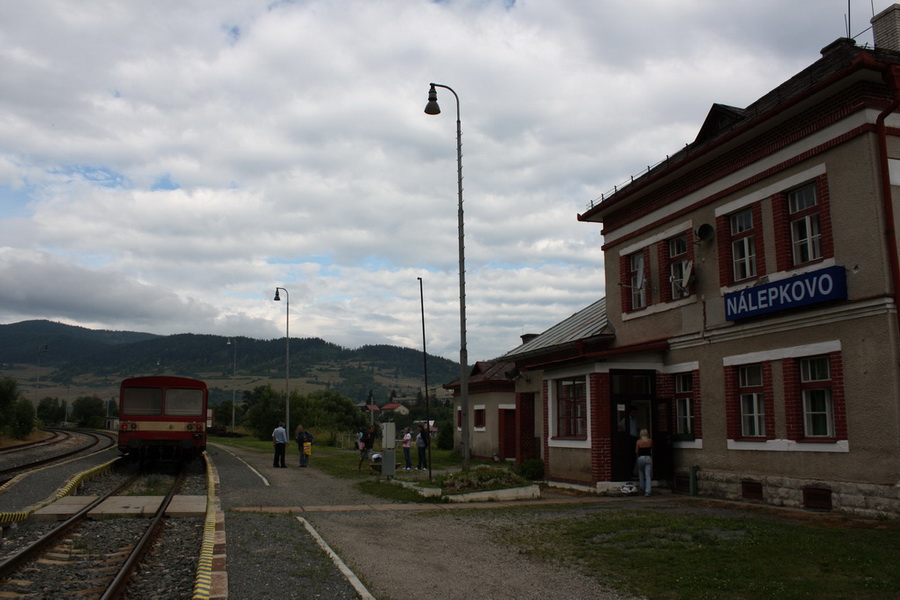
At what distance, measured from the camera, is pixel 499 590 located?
7.59 meters

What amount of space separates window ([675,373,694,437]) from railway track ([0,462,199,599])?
36.3 feet

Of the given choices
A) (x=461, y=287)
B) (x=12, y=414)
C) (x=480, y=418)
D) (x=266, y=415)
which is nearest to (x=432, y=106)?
(x=461, y=287)

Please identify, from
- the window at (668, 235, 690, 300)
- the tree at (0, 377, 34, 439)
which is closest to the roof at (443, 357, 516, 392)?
the window at (668, 235, 690, 300)

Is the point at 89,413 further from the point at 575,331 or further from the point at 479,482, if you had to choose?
the point at 479,482

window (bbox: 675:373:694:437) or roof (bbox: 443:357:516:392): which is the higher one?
roof (bbox: 443:357:516:392)

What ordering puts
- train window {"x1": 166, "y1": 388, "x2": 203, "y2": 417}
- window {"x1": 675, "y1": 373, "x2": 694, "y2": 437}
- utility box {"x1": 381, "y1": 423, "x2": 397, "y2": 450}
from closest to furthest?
window {"x1": 675, "y1": 373, "x2": 694, "y2": 437} → utility box {"x1": 381, "y1": 423, "x2": 397, "y2": 450} → train window {"x1": 166, "y1": 388, "x2": 203, "y2": 417}

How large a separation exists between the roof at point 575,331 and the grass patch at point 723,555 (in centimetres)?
891

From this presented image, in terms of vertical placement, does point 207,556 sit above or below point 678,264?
below

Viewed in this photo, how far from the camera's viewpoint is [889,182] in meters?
11.7

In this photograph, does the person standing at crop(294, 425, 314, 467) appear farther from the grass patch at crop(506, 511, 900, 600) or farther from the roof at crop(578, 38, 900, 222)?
the grass patch at crop(506, 511, 900, 600)

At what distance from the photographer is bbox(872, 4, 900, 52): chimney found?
14414 mm

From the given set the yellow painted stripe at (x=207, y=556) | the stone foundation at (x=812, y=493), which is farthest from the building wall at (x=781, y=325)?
the yellow painted stripe at (x=207, y=556)

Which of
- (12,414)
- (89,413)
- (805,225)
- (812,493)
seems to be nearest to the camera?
(812,493)

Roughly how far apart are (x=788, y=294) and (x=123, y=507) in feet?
42.4
